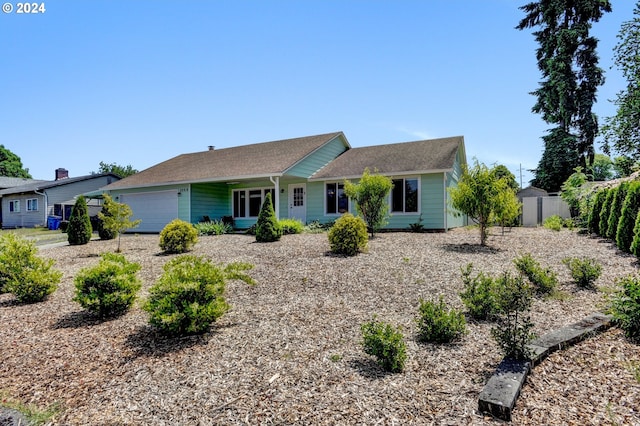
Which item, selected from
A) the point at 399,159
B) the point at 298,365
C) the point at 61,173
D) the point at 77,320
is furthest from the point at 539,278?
the point at 61,173

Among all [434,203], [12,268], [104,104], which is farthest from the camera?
[434,203]

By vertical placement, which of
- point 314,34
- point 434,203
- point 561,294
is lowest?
point 561,294

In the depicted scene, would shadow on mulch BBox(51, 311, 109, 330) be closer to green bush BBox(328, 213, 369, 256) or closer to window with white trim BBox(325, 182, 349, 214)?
green bush BBox(328, 213, 369, 256)

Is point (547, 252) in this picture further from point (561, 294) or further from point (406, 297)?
point (406, 297)

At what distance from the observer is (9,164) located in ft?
179

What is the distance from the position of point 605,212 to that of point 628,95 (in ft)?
30.0

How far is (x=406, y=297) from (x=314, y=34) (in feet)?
28.5

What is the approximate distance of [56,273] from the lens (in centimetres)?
659

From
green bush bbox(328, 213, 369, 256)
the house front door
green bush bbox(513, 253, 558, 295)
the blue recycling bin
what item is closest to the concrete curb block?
green bush bbox(513, 253, 558, 295)

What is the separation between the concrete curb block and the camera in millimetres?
2680

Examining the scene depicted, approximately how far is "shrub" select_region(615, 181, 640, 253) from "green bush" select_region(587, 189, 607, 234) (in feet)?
10.9

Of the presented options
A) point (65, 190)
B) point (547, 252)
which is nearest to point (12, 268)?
point (547, 252)

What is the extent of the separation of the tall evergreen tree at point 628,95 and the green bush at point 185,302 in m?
19.4

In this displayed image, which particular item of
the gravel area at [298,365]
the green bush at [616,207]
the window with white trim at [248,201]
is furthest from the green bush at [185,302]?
the window with white trim at [248,201]
